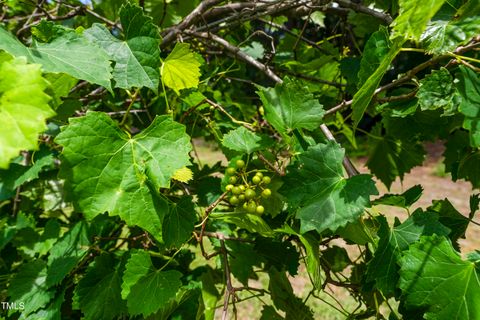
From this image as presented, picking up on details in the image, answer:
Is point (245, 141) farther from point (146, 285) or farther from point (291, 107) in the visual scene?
point (146, 285)

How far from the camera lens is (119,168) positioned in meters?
0.93

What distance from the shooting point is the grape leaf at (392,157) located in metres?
1.74

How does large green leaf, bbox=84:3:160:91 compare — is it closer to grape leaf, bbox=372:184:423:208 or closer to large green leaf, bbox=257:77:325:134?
large green leaf, bbox=257:77:325:134

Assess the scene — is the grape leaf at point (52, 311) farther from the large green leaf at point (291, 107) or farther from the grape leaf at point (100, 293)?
the large green leaf at point (291, 107)

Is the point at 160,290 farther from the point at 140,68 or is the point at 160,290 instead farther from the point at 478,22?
the point at 478,22

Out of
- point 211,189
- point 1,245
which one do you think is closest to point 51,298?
point 1,245

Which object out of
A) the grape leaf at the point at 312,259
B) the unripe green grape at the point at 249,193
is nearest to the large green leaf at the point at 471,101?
the grape leaf at the point at 312,259

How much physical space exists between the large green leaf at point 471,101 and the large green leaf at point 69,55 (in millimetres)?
744

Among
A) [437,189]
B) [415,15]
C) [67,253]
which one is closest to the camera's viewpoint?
[415,15]

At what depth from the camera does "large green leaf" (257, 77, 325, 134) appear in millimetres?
1088

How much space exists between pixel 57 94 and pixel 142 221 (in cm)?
46

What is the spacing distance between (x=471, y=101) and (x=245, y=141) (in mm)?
542

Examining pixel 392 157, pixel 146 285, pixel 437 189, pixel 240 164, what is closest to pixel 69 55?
pixel 240 164

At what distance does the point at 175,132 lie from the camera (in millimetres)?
947
